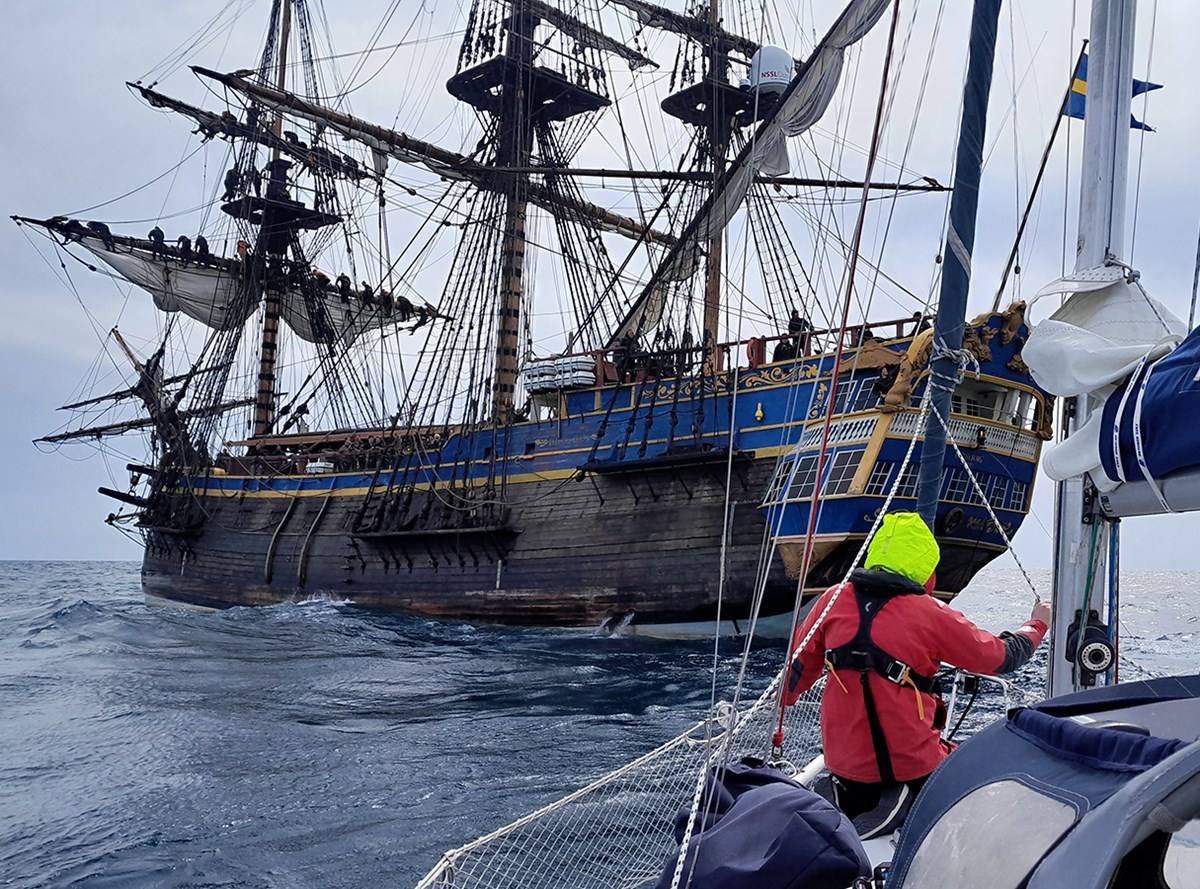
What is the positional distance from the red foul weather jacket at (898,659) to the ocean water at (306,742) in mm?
2115

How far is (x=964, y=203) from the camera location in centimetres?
508

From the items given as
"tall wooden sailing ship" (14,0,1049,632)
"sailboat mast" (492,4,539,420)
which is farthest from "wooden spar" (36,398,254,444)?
"sailboat mast" (492,4,539,420)

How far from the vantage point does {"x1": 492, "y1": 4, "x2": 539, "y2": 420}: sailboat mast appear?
25.1 metres

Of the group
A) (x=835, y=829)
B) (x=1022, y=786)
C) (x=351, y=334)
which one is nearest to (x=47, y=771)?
(x=835, y=829)

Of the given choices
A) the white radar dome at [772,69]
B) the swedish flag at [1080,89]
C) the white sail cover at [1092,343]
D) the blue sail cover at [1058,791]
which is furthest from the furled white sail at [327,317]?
the blue sail cover at [1058,791]

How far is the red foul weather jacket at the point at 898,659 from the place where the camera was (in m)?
3.54

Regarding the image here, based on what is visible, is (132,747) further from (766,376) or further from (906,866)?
(766,376)

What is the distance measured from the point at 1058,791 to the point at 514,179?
24.6 metres

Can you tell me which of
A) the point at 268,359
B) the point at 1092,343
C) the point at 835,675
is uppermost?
the point at 268,359

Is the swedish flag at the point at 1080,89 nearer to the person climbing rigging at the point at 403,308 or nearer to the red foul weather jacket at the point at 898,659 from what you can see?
the red foul weather jacket at the point at 898,659

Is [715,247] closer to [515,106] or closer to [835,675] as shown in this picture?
[515,106]

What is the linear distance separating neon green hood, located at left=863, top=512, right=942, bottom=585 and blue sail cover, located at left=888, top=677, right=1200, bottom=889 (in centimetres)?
109

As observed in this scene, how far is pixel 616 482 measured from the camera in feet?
63.2

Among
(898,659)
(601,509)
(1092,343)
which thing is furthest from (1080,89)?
(601,509)
